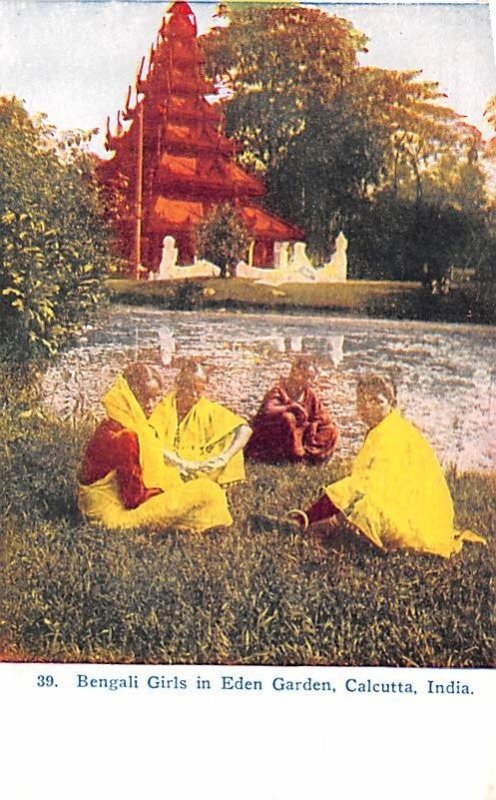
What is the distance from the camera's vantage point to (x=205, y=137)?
3.15 meters

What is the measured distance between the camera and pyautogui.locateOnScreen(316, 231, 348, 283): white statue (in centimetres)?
312

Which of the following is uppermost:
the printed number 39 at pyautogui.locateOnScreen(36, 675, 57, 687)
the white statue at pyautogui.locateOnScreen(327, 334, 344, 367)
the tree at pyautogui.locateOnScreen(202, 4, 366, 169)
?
the tree at pyautogui.locateOnScreen(202, 4, 366, 169)

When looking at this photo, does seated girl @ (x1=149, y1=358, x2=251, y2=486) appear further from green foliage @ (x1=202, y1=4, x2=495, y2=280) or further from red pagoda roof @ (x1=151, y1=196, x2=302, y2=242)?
green foliage @ (x1=202, y1=4, x2=495, y2=280)

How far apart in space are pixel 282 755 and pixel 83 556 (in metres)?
0.83

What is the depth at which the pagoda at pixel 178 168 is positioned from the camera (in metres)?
3.15

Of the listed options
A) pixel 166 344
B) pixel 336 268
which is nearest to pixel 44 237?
pixel 166 344

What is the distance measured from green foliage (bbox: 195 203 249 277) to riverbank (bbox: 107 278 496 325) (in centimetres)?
7

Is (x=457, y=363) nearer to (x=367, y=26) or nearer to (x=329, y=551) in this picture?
(x=329, y=551)

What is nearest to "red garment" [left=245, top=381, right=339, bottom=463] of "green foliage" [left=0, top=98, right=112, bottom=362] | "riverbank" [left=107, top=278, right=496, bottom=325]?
"riverbank" [left=107, top=278, right=496, bottom=325]

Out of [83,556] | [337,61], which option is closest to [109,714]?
[83,556]

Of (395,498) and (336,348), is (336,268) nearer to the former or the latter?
(336,348)

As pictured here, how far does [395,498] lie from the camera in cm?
306

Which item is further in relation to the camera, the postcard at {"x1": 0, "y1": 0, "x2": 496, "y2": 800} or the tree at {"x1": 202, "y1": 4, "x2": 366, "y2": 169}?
the tree at {"x1": 202, "y1": 4, "x2": 366, "y2": 169}

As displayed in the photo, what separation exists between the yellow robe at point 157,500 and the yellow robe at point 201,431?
4 cm
